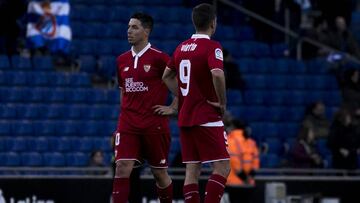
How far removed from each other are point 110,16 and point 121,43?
68 cm

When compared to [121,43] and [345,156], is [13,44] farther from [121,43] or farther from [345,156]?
[345,156]

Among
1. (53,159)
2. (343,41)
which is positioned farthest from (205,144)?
(343,41)

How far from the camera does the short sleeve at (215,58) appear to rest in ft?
37.2

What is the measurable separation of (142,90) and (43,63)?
311 inches

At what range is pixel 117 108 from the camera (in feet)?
66.3

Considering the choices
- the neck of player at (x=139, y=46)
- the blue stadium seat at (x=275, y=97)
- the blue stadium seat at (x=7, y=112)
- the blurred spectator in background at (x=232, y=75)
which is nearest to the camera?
the neck of player at (x=139, y=46)

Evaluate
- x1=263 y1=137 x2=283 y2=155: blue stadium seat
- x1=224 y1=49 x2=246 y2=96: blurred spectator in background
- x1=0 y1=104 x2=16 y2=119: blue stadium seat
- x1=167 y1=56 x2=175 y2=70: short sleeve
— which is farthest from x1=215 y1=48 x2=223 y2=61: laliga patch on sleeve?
x1=224 y1=49 x2=246 y2=96: blurred spectator in background

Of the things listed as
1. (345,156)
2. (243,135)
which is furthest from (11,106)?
(345,156)

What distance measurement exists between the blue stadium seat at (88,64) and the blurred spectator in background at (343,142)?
161 inches

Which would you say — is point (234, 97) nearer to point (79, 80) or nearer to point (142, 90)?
point (79, 80)

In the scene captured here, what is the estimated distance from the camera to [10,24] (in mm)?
20062

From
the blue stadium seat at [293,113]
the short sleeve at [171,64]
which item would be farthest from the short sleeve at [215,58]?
the blue stadium seat at [293,113]

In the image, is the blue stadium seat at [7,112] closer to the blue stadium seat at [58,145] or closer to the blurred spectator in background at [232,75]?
the blue stadium seat at [58,145]

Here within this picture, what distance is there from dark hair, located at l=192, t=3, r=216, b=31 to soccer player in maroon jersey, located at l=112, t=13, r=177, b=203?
Answer: 1174 mm
